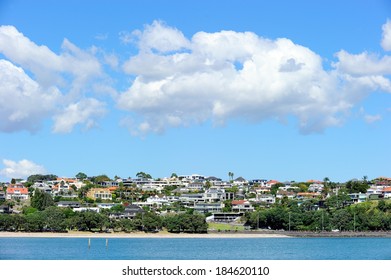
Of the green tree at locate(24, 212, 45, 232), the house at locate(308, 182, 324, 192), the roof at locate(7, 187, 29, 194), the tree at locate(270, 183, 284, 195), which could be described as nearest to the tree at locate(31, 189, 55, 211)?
the roof at locate(7, 187, 29, 194)

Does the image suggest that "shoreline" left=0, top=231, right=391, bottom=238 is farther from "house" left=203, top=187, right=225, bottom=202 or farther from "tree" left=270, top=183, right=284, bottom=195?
"tree" left=270, top=183, right=284, bottom=195

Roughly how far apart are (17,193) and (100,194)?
7.08m

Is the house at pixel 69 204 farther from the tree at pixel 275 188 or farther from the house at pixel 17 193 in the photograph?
the tree at pixel 275 188

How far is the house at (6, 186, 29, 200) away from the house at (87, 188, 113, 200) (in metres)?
5.46

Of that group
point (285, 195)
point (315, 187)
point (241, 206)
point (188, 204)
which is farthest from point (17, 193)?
point (315, 187)

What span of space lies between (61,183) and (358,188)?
27457mm

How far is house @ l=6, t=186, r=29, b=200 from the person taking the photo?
2344 inches

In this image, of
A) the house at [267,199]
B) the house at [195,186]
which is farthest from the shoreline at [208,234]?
the house at [195,186]

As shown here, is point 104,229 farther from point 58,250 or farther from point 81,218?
point 58,250

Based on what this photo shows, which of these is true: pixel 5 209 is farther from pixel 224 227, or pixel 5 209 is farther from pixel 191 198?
pixel 191 198

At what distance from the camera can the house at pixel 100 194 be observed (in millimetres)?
63469

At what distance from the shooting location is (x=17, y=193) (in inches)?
2397

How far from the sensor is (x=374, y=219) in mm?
48688

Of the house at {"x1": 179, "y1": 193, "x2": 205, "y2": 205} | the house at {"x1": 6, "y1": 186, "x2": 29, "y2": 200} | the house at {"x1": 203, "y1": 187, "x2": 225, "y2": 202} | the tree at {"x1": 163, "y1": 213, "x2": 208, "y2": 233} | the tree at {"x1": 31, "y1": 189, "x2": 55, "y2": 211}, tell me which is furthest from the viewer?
the house at {"x1": 203, "y1": 187, "x2": 225, "y2": 202}
